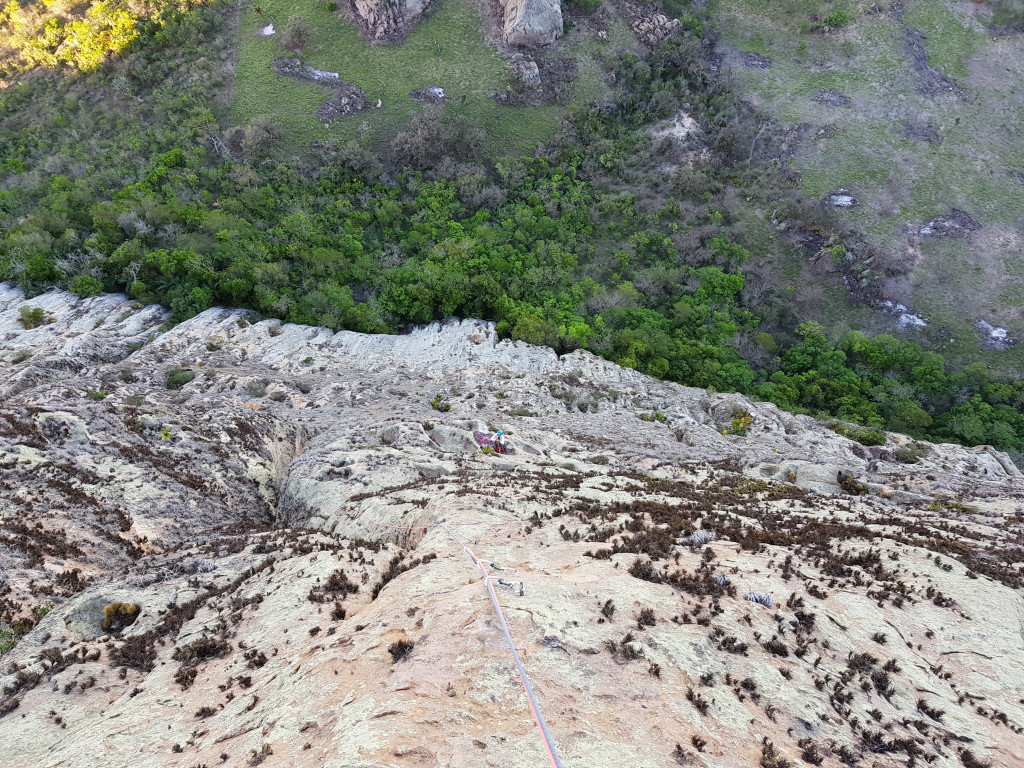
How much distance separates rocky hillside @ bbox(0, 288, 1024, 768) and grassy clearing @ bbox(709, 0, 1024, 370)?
970 inches

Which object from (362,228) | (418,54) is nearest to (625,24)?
(418,54)

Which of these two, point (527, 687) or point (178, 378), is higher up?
point (527, 687)

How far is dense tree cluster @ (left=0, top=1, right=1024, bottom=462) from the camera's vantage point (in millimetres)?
34875

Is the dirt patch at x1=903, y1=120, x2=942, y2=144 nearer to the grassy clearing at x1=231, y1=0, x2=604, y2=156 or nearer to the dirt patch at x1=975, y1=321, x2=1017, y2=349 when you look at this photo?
the dirt patch at x1=975, y1=321, x2=1017, y2=349

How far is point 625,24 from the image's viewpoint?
62.0 metres

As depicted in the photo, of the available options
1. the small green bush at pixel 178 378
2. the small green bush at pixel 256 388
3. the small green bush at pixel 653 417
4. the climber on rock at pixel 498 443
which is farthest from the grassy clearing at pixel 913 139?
the small green bush at pixel 178 378

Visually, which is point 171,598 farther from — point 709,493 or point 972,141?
point 972,141

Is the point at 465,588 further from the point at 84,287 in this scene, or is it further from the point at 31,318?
the point at 84,287

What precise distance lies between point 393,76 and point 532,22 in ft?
55.8

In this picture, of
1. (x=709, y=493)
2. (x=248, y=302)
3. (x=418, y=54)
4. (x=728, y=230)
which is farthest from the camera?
(x=418, y=54)

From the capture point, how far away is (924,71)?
5794 cm

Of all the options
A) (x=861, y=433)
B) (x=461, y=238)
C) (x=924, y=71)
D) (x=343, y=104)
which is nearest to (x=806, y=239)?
(x=861, y=433)

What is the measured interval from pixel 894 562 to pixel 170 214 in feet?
152

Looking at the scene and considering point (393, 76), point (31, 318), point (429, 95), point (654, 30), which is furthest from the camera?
point (654, 30)
